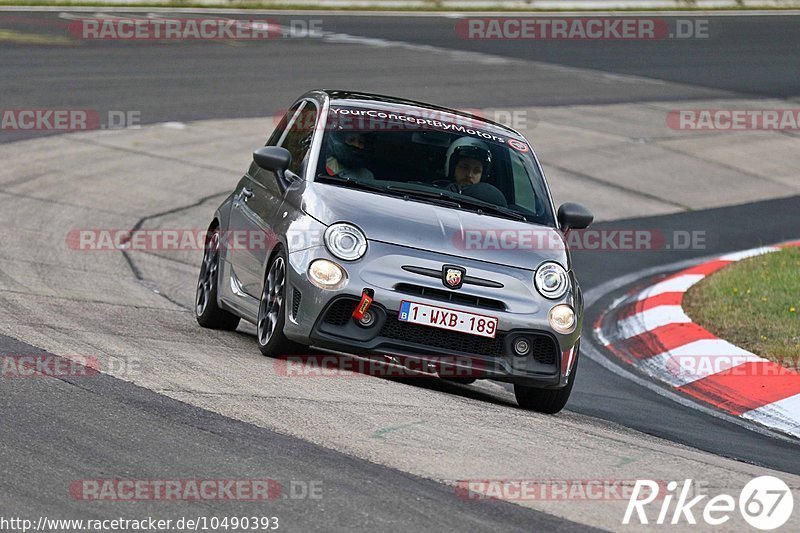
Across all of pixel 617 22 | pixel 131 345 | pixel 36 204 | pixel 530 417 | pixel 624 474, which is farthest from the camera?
pixel 617 22

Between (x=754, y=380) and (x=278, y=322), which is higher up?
(x=278, y=322)

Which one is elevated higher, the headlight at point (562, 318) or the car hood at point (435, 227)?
the car hood at point (435, 227)

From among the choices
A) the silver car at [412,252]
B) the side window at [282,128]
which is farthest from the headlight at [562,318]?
the side window at [282,128]

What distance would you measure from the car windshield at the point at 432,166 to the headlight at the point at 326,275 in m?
0.82

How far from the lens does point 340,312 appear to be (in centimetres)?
770

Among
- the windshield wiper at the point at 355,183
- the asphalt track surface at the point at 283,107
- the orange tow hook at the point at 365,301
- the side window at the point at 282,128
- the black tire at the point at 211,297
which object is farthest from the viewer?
the side window at the point at 282,128

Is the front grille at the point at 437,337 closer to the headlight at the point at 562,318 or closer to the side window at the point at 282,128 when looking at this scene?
the headlight at the point at 562,318

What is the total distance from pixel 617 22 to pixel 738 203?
17.8 m

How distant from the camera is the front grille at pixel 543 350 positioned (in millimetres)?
7883

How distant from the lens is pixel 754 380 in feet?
31.2

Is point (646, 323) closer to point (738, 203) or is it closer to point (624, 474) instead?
point (624, 474)

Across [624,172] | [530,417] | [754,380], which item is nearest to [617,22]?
[624,172]

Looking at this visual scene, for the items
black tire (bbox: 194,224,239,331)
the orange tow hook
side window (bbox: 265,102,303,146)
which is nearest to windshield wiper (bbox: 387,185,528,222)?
the orange tow hook

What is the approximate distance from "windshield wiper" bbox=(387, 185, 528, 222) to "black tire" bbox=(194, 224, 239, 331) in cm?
171
